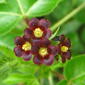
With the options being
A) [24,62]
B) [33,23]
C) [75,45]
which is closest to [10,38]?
[24,62]

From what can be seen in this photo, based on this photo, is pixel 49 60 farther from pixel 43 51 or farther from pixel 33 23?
pixel 33 23

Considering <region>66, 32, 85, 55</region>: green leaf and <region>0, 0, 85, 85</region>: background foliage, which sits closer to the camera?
<region>0, 0, 85, 85</region>: background foliage

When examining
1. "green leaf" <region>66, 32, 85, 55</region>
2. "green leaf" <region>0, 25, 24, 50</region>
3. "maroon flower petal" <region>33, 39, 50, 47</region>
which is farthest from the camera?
"green leaf" <region>66, 32, 85, 55</region>

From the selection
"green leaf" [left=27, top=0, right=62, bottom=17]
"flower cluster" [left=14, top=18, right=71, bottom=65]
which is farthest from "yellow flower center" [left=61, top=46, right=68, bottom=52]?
"green leaf" [left=27, top=0, right=62, bottom=17]

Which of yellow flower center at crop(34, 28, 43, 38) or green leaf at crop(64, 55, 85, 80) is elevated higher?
yellow flower center at crop(34, 28, 43, 38)

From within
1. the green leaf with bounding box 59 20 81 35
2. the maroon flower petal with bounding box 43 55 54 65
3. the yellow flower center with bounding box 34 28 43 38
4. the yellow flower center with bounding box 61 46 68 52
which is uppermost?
the green leaf with bounding box 59 20 81 35

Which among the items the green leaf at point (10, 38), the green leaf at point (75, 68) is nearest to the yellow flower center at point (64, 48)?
the green leaf at point (75, 68)

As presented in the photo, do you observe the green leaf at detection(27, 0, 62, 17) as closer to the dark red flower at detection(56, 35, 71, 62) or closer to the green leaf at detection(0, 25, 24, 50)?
the dark red flower at detection(56, 35, 71, 62)

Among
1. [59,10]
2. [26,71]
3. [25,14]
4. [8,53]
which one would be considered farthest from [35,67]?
[59,10]
